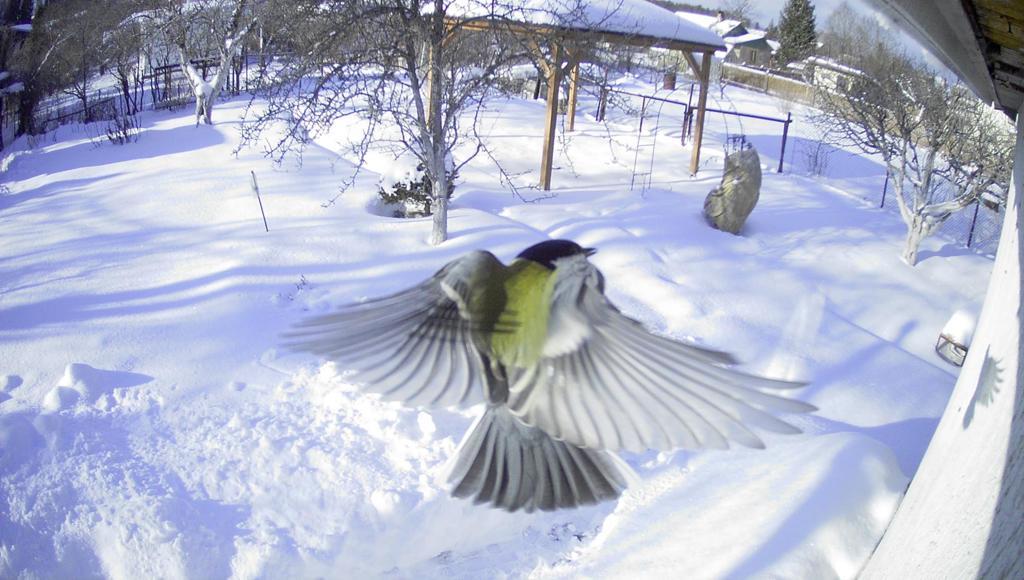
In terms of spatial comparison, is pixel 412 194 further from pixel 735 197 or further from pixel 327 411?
pixel 735 197

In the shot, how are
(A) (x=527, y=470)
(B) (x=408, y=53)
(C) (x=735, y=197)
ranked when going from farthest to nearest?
(C) (x=735, y=197), (B) (x=408, y=53), (A) (x=527, y=470)

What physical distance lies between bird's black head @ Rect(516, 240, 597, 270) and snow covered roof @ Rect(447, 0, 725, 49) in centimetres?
431

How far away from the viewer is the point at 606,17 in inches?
227

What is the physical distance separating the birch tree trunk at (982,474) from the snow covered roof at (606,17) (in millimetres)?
3250

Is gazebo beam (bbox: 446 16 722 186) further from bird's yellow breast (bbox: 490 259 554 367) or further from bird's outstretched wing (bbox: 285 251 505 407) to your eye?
bird's yellow breast (bbox: 490 259 554 367)

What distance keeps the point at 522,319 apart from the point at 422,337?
0.20 m

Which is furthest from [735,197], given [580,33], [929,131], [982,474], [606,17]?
[982,474]

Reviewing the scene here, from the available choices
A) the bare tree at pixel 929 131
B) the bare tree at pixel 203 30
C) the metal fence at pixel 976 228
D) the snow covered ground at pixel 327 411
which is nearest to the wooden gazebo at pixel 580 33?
the snow covered ground at pixel 327 411

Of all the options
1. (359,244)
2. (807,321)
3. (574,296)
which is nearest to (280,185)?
(359,244)

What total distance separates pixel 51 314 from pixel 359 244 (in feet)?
8.07

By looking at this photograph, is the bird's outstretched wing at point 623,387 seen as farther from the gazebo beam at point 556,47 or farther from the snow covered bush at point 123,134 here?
the snow covered bush at point 123,134

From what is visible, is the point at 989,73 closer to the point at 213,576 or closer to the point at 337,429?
the point at 337,429

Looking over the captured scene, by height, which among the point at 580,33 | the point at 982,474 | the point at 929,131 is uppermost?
the point at 580,33

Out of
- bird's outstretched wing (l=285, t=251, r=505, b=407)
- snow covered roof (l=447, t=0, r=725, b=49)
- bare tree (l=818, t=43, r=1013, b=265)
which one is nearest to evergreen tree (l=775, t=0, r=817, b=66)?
bare tree (l=818, t=43, r=1013, b=265)
